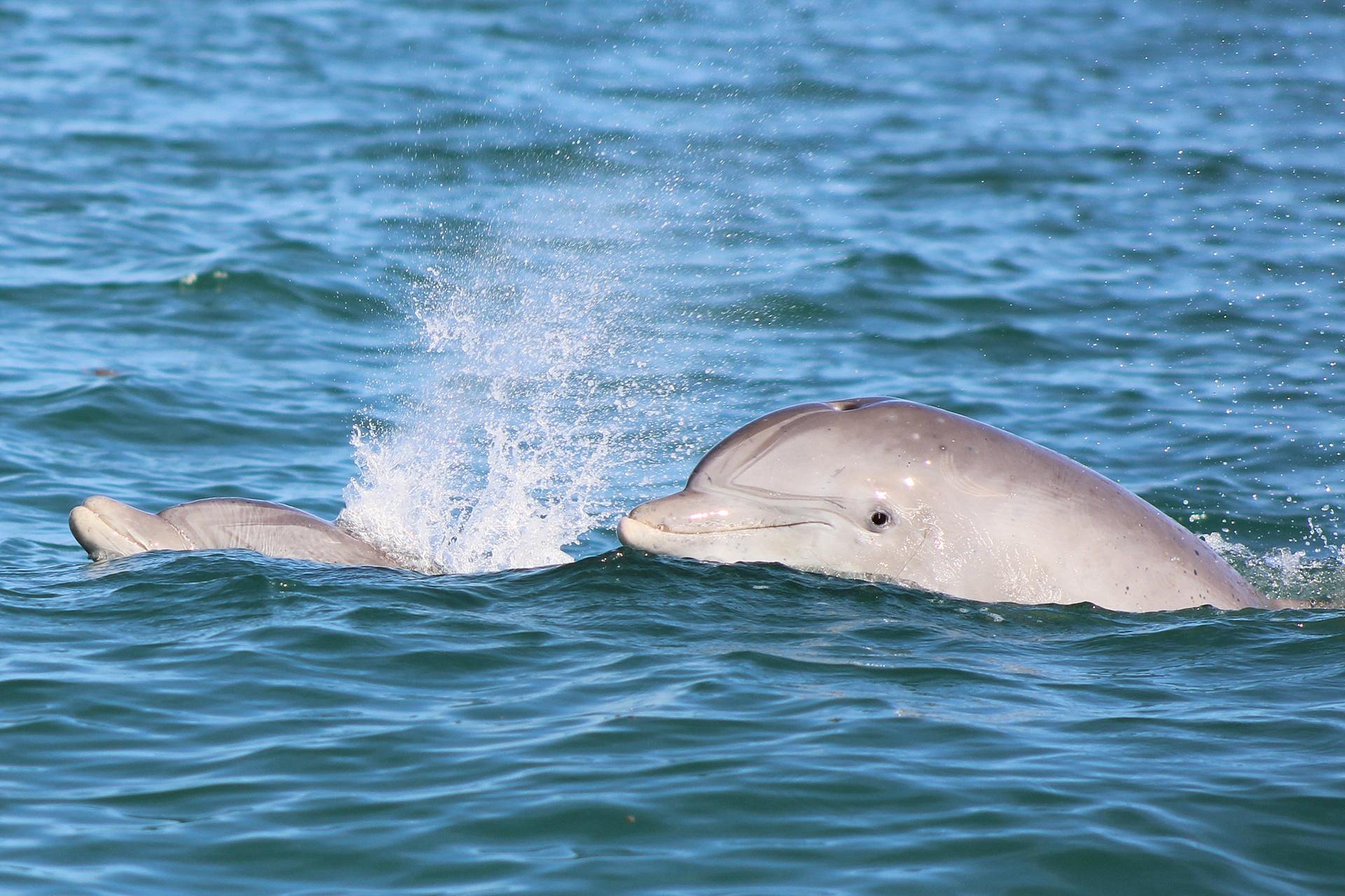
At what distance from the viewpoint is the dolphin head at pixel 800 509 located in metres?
8.45

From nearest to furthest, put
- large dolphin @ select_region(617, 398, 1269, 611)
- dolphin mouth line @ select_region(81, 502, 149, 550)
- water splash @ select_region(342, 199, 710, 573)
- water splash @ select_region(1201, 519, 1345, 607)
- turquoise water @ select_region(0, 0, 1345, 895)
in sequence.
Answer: turquoise water @ select_region(0, 0, 1345, 895) < large dolphin @ select_region(617, 398, 1269, 611) < dolphin mouth line @ select_region(81, 502, 149, 550) < water splash @ select_region(1201, 519, 1345, 607) < water splash @ select_region(342, 199, 710, 573)

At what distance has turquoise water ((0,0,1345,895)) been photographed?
6.51m

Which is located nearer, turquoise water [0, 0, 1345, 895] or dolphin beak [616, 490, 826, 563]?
turquoise water [0, 0, 1345, 895]

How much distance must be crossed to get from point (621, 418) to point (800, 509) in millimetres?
6351

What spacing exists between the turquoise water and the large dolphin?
174mm

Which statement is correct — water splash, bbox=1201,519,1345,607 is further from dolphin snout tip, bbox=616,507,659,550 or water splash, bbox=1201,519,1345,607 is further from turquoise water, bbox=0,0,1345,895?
dolphin snout tip, bbox=616,507,659,550

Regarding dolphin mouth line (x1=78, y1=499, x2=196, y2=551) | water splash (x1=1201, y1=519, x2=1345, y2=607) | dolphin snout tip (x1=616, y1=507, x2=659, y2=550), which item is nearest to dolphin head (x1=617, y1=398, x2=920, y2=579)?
dolphin snout tip (x1=616, y1=507, x2=659, y2=550)

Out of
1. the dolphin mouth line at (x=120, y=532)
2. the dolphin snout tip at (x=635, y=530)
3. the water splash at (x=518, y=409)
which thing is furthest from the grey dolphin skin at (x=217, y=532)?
the dolphin snout tip at (x=635, y=530)

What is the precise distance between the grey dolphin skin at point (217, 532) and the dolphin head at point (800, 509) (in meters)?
2.19

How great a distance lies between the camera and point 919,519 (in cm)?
843

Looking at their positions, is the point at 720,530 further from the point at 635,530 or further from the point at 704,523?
the point at 635,530

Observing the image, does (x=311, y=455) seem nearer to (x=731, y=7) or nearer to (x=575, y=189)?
(x=575, y=189)

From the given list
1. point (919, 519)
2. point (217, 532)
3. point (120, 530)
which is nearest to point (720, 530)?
point (919, 519)

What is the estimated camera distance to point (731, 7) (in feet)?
131
